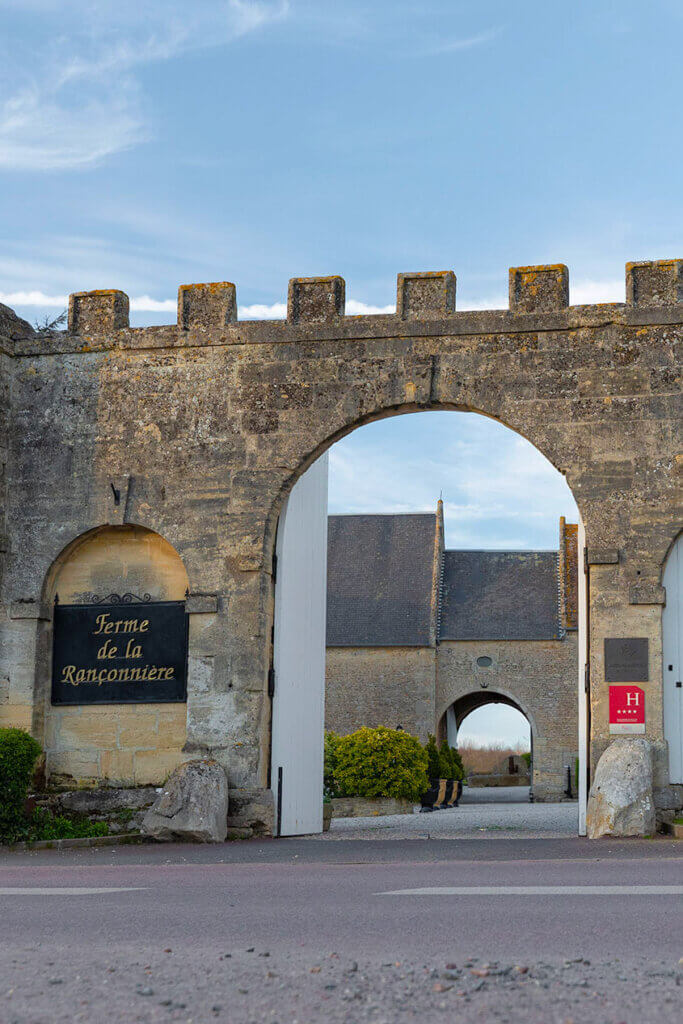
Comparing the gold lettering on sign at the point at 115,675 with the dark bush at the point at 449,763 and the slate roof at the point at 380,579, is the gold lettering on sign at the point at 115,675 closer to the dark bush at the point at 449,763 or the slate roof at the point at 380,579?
the dark bush at the point at 449,763

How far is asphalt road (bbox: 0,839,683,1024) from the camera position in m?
3.01

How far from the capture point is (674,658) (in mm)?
10656

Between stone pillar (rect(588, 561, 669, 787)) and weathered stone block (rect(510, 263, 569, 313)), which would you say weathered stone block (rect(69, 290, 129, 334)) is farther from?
stone pillar (rect(588, 561, 669, 787))

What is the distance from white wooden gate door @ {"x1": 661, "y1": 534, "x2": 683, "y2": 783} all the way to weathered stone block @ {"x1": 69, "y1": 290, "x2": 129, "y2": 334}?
18.8 ft

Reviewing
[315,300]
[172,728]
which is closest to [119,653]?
[172,728]

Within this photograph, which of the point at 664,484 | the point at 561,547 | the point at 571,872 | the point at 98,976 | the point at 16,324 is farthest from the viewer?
the point at 561,547

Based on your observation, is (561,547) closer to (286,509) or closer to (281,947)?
(286,509)

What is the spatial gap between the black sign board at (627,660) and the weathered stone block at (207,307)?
4.72 meters

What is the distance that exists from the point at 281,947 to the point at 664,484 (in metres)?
7.65

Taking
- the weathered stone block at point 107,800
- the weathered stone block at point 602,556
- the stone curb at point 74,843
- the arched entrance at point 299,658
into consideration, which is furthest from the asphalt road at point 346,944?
the arched entrance at point 299,658

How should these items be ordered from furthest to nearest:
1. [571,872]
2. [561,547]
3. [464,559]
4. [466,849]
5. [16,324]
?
1. [464,559]
2. [561,547]
3. [16,324]
4. [466,849]
5. [571,872]

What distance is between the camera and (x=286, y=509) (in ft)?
38.3

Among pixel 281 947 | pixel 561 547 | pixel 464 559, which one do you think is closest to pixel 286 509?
pixel 281 947

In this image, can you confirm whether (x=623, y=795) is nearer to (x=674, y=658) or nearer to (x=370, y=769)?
(x=674, y=658)
